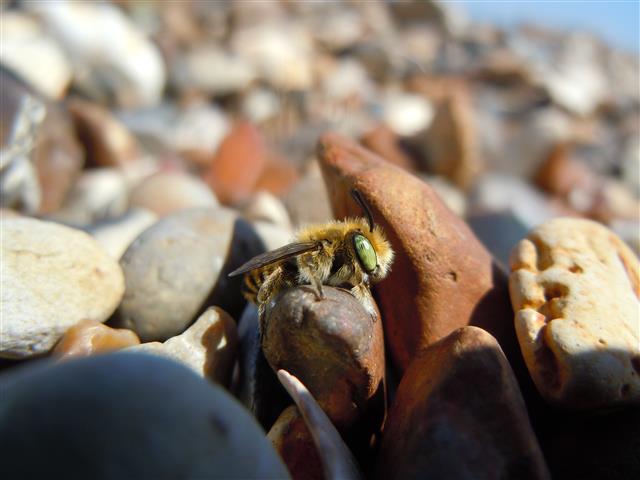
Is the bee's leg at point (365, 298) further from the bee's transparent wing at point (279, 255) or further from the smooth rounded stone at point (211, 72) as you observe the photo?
the smooth rounded stone at point (211, 72)

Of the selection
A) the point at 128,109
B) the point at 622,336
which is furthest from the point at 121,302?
the point at 128,109

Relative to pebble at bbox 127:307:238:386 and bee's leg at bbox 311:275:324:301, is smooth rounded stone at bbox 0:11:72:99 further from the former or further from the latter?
bee's leg at bbox 311:275:324:301

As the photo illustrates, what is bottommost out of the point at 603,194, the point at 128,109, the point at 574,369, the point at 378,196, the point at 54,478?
the point at 603,194

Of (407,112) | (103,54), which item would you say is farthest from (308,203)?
(407,112)

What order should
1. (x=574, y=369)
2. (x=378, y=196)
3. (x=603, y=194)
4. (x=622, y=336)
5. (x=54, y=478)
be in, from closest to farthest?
(x=54, y=478)
(x=574, y=369)
(x=622, y=336)
(x=378, y=196)
(x=603, y=194)

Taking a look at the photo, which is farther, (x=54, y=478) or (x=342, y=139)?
(x=342, y=139)

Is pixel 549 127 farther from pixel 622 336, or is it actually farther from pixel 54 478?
pixel 54 478

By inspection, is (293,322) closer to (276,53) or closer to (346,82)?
(346,82)
